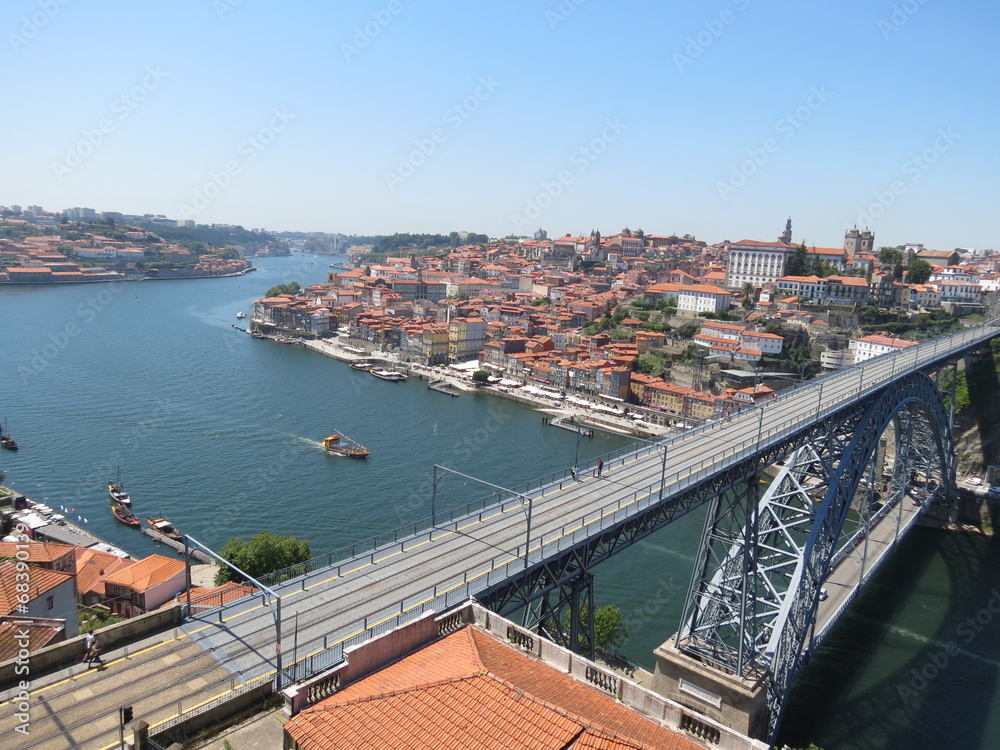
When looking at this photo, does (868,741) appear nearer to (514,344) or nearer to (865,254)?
(514,344)

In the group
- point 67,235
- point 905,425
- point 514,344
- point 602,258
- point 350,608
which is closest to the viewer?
point 350,608

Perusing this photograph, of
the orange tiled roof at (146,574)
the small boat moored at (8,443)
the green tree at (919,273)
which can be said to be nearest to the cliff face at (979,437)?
the green tree at (919,273)

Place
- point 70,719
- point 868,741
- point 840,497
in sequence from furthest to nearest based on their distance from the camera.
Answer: point 840,497
point 868,741
point 70,719

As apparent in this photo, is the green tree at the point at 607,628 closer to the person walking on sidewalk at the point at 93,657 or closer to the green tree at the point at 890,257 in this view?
the person walking on sidewalk at the point at 93,657

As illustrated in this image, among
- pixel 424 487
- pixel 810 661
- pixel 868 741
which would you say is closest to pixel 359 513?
pixel 424 487

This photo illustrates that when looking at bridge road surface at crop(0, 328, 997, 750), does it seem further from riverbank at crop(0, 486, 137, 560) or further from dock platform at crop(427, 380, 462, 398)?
dock platform at crop(427, 380, 462, 398)

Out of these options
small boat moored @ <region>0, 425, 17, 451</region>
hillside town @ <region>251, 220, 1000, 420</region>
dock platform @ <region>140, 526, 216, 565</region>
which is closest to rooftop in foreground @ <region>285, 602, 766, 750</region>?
dock platform @ <region>140, 526, 216, 565</region>

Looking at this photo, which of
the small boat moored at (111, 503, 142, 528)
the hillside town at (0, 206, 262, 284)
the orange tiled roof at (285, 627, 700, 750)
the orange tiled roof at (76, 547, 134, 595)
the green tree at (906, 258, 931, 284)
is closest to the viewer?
the orange tiled roof at (285, 627, 700, 750)
